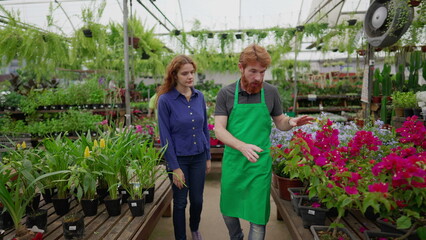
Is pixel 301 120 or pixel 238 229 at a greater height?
pixel 301 120

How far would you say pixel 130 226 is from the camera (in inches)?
67.9

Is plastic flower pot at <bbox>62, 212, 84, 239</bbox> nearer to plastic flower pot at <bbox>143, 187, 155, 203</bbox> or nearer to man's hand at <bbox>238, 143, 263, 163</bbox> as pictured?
plastic flower pot at <bbox>143, 187, 155, 203</bbox>

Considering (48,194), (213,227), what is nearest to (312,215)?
(213,227)

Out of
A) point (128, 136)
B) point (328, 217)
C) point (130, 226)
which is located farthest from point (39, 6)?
point (328, 217)

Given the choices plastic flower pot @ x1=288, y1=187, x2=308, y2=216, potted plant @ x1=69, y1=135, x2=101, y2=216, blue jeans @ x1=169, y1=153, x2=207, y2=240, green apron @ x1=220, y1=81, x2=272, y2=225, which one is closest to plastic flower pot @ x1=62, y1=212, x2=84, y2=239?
potted plant @ x1=69, y1=135, x2=101, y2=216

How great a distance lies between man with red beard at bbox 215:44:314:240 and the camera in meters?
1.69

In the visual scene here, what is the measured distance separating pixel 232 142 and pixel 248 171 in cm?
26

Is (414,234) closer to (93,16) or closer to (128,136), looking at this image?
(128,136)

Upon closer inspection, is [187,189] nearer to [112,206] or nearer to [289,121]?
[112,206]

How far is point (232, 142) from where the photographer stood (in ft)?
5.20

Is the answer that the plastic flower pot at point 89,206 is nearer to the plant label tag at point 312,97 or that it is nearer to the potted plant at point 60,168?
the potted plant at point 60,168

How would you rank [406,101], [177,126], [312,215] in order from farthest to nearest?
1. [406,101]
2. [177,126]
3. [312,215]

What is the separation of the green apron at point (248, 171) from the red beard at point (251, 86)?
7 centimetres

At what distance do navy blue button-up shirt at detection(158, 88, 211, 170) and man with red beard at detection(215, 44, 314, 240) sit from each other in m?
0.36
